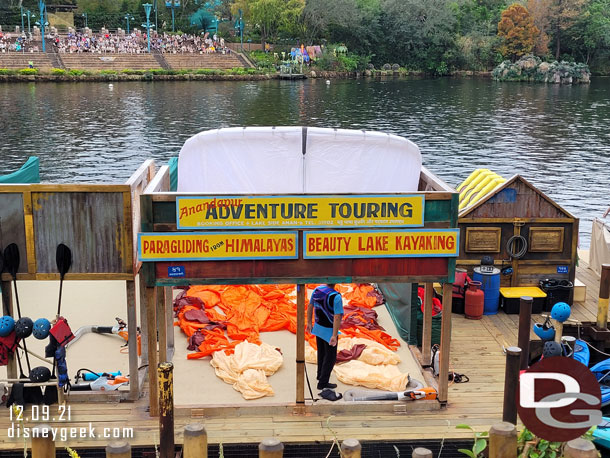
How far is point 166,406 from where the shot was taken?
745 cm

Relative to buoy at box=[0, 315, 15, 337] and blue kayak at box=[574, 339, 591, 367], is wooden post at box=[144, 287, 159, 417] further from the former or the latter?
blue kayak at box=[574, 339, 591, 367]

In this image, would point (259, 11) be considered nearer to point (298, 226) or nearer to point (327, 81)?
point (327, 81)

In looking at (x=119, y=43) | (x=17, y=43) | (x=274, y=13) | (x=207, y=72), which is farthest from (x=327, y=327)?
(x=274, y=13)

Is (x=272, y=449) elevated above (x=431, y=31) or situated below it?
below

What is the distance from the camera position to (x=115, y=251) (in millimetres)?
10078

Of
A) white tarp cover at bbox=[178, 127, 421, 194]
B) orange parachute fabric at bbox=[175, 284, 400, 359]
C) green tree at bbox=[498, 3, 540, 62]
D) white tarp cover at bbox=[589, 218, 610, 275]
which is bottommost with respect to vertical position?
orange parachute fabric at bbox=[175, 284, 400, 359]

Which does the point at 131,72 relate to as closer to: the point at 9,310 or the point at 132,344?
the point at 9,310

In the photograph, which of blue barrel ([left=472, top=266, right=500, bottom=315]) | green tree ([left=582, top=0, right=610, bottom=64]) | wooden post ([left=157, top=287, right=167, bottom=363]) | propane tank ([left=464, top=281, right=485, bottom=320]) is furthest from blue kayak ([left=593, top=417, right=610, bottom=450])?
green tree ([left=582, top=0, right=610, bottom=64])

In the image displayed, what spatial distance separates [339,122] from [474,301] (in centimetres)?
4431

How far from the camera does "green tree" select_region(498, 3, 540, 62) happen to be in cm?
10762

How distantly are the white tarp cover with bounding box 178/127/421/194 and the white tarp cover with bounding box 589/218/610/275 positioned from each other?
617cm

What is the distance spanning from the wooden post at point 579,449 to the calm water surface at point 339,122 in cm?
2272

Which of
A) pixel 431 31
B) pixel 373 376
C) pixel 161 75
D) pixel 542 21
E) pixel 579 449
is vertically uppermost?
pixel 542 21

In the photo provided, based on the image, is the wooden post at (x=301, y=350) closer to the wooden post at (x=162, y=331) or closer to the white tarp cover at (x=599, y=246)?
the wooden post at (x=162, y=331)
